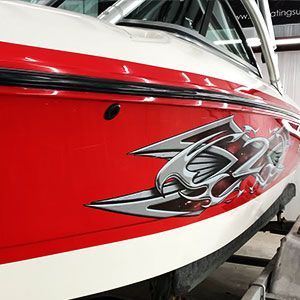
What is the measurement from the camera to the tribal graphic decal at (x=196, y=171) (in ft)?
3.67

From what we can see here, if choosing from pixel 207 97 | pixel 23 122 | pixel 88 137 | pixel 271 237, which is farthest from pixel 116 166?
pixel 271 237

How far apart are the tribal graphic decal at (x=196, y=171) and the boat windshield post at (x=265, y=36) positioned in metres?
0.73

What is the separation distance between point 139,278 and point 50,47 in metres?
0.64

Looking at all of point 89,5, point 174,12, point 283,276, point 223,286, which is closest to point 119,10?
point 174,12

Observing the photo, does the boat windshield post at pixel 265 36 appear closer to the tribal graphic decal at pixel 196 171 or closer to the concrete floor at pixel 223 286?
the tribal graphic decal at pixel 196 171

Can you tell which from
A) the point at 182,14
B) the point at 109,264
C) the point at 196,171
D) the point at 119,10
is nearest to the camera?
the point at 109,264

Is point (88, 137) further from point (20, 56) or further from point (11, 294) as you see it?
point (11, 294)

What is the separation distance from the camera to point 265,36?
2.23 metres

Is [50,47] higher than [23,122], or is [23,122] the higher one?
[50,47]

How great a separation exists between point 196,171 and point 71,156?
0.44 meters

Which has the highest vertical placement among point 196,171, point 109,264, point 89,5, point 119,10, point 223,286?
point 89,5

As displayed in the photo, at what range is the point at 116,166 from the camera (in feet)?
3.40

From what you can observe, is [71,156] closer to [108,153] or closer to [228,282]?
[108,153]

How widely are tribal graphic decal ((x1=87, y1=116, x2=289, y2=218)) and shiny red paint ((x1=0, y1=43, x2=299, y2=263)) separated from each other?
0.02 meters
